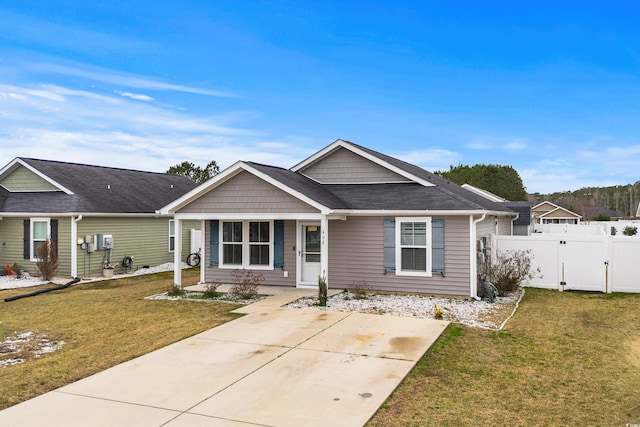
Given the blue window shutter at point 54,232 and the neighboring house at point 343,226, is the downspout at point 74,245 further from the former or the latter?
the neighboring house at point 343,226

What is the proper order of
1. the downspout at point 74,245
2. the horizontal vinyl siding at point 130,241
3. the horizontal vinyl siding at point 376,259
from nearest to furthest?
the horizontal vinyl siding at point 376,259 → the downspout at point 74,245 → the horizontal vinyl siding at point 130,241

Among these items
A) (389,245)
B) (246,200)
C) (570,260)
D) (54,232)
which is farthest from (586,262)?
(54,232)

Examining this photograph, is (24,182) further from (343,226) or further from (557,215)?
(557,215)

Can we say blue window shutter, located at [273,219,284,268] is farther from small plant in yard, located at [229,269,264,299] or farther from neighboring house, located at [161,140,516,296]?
small plant in yard, located at [229,269,264,299]

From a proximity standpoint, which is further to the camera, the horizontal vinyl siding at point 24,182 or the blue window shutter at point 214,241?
the horizontal vinyl siding at point 24,182

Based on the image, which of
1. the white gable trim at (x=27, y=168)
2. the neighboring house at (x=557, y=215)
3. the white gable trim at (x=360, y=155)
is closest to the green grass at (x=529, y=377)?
the white gable trim at (x=360, y=155)

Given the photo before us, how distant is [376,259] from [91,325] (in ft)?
23.3

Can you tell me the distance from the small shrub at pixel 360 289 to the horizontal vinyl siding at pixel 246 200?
7.91 ft

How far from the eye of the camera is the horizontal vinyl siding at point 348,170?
14980 millimetres

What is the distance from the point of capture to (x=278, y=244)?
1391 centimetres

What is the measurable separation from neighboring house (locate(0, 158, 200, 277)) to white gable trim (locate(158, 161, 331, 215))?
2.67 metres

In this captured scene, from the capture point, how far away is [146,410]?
209 inches

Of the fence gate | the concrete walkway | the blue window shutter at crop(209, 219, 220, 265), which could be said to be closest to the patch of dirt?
the concrete walkway

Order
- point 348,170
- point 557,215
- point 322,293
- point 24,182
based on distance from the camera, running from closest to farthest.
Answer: point 322,293
point 348,170
point 24,182
point 557,215
